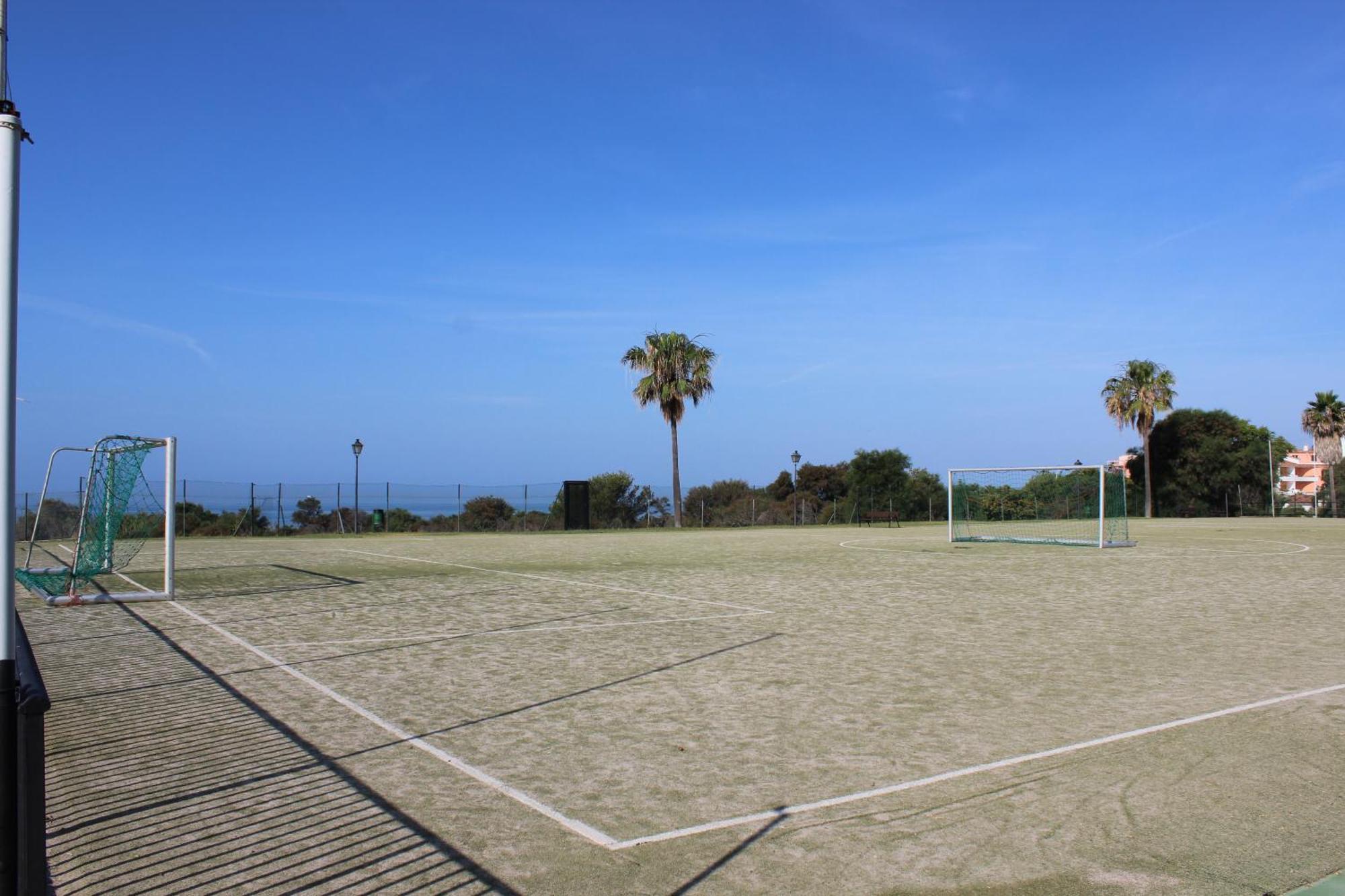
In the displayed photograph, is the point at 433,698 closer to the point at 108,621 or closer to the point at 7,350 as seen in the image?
the point at 7,350

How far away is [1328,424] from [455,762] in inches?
3084

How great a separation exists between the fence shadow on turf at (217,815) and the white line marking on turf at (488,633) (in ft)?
9.36

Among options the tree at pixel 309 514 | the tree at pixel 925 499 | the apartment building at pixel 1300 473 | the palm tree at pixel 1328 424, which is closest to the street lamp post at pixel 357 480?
the tree at pixel 309 514

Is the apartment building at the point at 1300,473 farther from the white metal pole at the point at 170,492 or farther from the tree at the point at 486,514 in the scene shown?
the white metal pole at the point at 170,492

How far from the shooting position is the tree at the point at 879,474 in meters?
56.1

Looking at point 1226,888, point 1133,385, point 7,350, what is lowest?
point 1226,888

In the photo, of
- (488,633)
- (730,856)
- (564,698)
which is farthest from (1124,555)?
(730,856)

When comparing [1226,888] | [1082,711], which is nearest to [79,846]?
[1226,888]

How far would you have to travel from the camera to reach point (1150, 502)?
219 ft

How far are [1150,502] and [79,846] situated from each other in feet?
232

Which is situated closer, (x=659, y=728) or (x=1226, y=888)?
(x=1226, y=888)

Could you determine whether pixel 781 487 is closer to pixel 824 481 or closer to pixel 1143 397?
pixel 824 481

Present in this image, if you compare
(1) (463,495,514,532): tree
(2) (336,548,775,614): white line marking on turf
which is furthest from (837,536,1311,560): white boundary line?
(1) (463,495,514,532): tree

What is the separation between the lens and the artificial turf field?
4289mm
